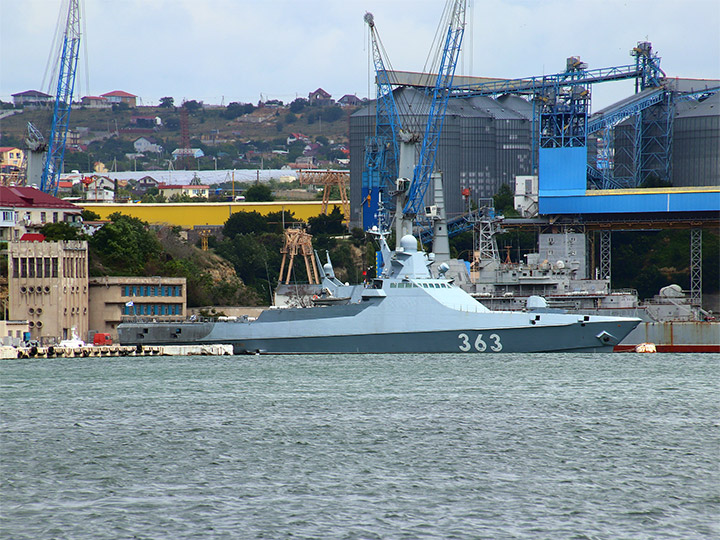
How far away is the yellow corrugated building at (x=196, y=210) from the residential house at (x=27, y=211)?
19580 mm

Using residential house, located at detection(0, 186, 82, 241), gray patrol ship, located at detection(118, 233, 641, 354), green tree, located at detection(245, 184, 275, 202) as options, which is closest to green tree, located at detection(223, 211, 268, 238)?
green tree, located at detection(245, 184, 275, 202)

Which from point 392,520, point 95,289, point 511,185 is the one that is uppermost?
point 511,185

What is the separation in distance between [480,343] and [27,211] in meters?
38.9

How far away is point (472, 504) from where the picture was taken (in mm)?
23797

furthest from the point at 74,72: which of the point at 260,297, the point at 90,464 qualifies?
the point at 90,464

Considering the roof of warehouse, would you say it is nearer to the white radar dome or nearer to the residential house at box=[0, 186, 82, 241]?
the white radar dome

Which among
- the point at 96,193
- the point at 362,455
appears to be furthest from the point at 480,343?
the point at 96,193

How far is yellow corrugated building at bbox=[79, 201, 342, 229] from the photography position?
10306cm

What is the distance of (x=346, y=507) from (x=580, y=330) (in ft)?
105

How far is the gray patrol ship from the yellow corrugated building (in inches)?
1906

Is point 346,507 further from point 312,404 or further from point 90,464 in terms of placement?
point 312,404

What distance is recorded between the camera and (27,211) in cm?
7762

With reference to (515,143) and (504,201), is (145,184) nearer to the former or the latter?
(515,143)

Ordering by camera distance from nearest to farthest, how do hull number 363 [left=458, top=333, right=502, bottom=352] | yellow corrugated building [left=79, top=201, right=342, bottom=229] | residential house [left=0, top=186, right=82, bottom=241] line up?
hull number 363 [left=458, top=333, right=502, bottom=352], residential house [left=0, top=186, right=82, bottom=241], yellow corrugated building [left=79, top=201, right=342, bottom=229]
